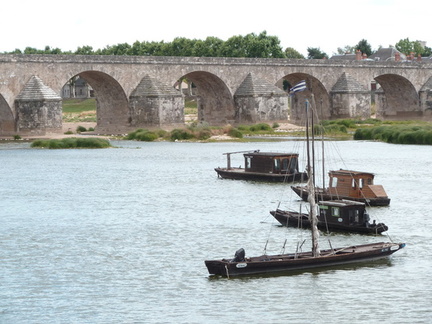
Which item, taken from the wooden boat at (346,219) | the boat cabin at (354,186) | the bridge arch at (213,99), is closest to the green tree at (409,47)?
the bridge arch at (213,99)

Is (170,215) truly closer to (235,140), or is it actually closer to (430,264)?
(430,264)

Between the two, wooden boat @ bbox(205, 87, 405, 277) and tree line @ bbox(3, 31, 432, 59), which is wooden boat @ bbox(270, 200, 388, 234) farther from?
tree line @ bbox(3, 31, 432, 59)

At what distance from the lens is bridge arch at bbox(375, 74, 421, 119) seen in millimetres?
109688

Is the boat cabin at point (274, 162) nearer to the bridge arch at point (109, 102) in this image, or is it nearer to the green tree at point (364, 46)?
the bridge arch at point (109, 102)

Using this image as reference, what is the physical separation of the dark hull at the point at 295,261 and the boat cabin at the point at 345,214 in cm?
406

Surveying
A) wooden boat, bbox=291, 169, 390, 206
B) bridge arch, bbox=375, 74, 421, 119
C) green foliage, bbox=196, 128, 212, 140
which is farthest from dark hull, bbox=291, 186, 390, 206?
bridge arch, bbox=375, 74, 421, 119

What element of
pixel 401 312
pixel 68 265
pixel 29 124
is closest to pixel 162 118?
pixel 29 124

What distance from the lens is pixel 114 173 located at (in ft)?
170

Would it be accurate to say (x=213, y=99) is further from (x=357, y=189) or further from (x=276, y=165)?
(x=357, y=189)

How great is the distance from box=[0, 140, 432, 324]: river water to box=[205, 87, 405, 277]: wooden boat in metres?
0.25

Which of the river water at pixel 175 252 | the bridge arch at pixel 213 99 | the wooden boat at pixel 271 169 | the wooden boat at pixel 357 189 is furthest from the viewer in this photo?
the bridge arch at pixel 213 99

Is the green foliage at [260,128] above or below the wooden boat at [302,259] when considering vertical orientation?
above

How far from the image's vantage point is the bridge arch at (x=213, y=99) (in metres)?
91.7

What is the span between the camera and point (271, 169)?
→ 47.1 m
